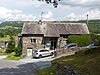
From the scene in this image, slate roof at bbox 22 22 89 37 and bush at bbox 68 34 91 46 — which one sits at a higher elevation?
slate roof at bbox 22 22 89 37

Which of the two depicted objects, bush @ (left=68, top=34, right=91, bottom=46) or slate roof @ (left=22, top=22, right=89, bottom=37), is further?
slate roof @ (left=22, top=22, right=89, bottom=37)

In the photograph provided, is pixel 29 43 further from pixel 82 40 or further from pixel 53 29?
pixel 82 40

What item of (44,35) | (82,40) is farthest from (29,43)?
(82,40)

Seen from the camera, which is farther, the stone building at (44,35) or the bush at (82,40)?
the stone building at (44,35)

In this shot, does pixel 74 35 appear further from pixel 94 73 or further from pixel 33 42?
pixel 94 73

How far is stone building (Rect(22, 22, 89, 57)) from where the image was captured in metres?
71.1

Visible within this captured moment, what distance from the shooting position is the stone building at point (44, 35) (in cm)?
7106

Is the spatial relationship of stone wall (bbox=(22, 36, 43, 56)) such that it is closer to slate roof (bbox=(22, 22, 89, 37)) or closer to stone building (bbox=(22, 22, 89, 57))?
stone building (bbox=(22, 22, 89, 57))

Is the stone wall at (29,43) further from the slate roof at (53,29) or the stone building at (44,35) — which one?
the slate roof at (53,29)

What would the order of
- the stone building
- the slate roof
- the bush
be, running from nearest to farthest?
the bush → the stone building → the slate roof

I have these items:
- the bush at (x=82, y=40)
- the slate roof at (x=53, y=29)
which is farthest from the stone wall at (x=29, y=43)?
the bush at (x=82, y=40)

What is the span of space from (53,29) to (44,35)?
3.37m

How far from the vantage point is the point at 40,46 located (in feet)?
236

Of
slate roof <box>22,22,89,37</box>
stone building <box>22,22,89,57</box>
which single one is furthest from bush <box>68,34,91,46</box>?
slate roof <box>22,22,89,37</box>
